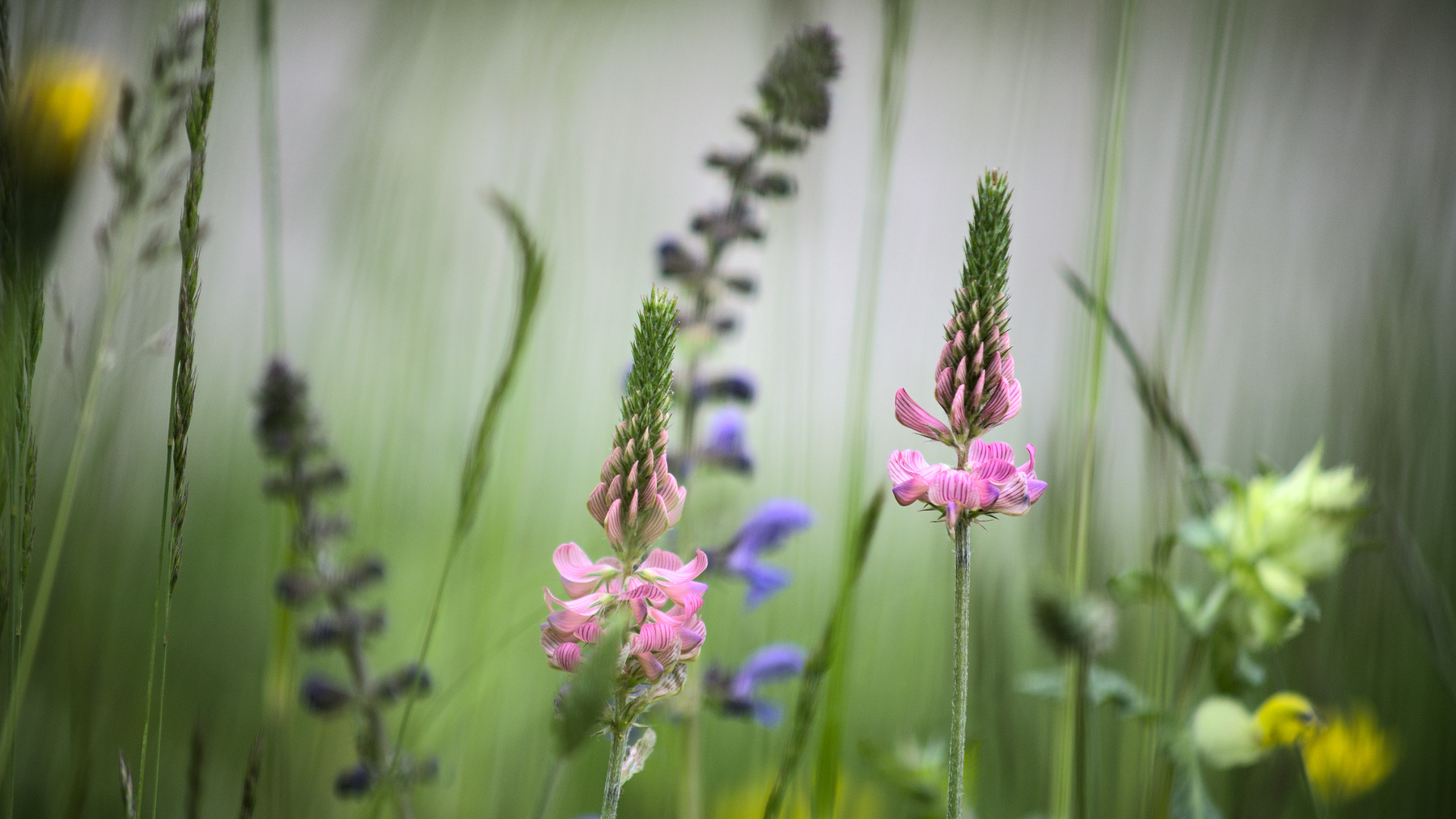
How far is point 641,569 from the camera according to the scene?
412 millimetres

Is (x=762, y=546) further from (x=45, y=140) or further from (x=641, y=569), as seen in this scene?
(x=45, y=140)

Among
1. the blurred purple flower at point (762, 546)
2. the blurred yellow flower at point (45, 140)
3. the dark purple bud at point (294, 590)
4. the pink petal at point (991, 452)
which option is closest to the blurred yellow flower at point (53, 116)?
the blurred yellow flower at point (45, 140)

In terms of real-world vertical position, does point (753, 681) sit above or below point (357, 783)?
above

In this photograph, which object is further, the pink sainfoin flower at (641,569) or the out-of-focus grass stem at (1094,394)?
the out-of-focus grass stem at (1094,394)

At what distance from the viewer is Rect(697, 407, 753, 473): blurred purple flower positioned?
113 centimetres

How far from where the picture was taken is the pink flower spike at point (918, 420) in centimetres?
41

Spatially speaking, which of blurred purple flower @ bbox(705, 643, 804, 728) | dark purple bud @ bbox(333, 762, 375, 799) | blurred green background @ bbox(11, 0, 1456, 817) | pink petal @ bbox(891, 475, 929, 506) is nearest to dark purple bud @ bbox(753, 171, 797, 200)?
blurred green background @ bbox(11, 0, 1456, 817)

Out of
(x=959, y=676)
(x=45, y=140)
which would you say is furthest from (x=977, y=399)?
(x=45, y=140)

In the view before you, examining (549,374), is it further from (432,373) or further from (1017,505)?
(1017,505)

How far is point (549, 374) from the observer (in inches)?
60.3

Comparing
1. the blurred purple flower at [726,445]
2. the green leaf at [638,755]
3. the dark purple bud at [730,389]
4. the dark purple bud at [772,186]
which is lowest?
the green leaf at [638,755]

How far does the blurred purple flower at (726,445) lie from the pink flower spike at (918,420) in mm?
707

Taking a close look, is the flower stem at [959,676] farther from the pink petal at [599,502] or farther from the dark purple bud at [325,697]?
the dark purple bud at [325,697]

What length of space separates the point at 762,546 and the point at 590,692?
79 cm
